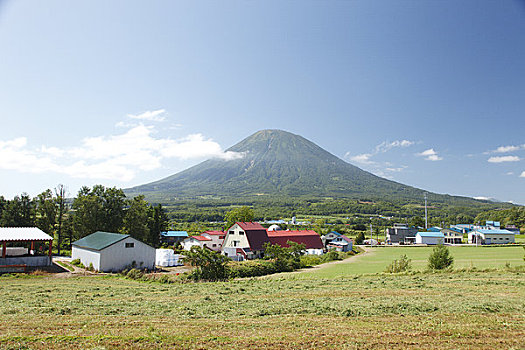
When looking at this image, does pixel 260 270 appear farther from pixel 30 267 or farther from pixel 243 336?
pixel 243 336

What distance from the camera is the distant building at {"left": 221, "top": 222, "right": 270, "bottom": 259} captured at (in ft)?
118

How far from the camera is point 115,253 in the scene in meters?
24.1

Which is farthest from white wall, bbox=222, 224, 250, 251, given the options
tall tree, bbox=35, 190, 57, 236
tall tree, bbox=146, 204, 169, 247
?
tall tree, bbox=35, 190, 57, 236

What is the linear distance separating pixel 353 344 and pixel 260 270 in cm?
1890

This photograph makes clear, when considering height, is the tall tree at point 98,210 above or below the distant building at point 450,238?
above

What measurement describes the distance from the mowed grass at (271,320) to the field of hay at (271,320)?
2cm

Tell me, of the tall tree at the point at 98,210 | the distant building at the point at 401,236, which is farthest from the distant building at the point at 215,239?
the distant building at the point at 401,236

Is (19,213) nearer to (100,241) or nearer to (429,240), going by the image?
(100,241)

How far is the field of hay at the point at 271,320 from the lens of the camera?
21.2 feet

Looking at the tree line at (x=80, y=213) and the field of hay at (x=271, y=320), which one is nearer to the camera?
the field of hay at (x=271, y=320)

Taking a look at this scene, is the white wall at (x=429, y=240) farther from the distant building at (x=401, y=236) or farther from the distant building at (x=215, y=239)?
the distant building at (x=215, y=239)

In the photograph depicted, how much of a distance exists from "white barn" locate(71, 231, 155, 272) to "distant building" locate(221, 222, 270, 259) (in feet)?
38.8

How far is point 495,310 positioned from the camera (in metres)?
9.19

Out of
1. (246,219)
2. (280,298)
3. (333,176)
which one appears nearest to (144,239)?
(246,219)
